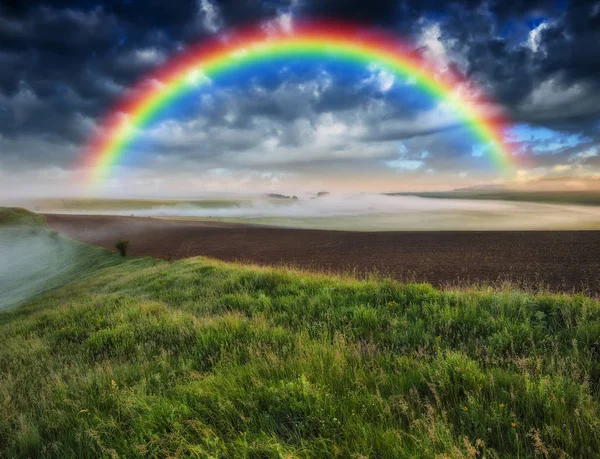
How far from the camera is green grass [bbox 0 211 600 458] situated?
9.71ft

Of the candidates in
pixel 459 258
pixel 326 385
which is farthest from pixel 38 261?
pixel 326 385

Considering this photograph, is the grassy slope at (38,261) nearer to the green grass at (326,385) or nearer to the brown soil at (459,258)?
the brown soil at (459,258)

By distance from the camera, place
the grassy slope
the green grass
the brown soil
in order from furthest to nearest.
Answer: the grassy slope < the brown soil < the green grass

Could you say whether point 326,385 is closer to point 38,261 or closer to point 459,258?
point 459,258

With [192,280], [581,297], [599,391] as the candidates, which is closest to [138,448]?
[599,391]

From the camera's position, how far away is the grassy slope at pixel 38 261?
1200 inches

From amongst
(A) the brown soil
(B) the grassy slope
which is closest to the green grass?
(A) the brown soil

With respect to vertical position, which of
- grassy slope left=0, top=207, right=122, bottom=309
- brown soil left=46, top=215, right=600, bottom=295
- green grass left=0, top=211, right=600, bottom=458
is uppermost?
green grass left=0, top=211, right=600, bottom=458

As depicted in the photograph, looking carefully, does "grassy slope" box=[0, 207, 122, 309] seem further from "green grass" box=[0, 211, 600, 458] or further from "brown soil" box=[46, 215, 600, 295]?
"green grass" box=[0, 211, 600, 458]

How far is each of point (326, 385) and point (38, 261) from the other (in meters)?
50.9

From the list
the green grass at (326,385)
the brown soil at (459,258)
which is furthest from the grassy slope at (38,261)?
the green grass at (326,385)

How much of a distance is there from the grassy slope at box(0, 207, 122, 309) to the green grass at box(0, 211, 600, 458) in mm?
26443

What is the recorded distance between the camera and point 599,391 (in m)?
3.57

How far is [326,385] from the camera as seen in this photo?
12.4ft
